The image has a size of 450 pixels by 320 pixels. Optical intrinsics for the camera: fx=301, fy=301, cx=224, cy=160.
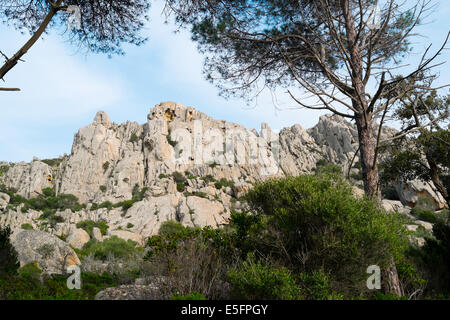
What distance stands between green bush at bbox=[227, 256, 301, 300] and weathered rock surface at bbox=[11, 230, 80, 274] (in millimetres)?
8261

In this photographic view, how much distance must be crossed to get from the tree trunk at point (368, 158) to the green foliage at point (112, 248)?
622 inches

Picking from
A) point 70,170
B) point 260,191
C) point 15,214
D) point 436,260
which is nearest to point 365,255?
point 260,191

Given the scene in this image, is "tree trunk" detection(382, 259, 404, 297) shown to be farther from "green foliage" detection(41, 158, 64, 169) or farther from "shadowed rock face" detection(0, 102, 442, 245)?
"green foliage" detection(41, 158, 64, 169)

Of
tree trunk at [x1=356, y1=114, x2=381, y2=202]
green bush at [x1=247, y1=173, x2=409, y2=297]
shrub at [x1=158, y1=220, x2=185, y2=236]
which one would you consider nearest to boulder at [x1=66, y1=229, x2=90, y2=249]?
shrub at [x1=158, y1=220, x2=185, y2=236]

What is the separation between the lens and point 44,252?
35.0ft

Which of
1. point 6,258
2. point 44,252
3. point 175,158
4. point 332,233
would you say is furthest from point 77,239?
point 175,158

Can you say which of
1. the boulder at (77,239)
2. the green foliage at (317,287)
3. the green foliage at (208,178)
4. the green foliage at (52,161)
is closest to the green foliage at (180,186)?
the green foliage at (208,178)

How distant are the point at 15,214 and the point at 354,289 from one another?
37.0 metres

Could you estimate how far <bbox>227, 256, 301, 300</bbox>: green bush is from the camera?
3.98 meters

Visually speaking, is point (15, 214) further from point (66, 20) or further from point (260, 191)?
point (260, 191)

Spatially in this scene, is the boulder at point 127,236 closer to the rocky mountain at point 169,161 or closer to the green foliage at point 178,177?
the rocky mountain at point 169,161

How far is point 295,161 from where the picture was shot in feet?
174

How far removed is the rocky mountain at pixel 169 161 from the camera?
41312mm

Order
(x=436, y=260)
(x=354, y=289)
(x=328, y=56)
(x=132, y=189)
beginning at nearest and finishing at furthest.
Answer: (x=354, y=289), (x=436, y=260), (x=328, y=56), (x=132, y=189)
